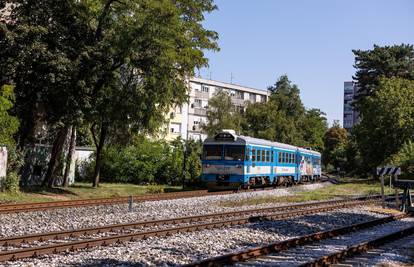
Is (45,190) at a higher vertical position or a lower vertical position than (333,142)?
lower

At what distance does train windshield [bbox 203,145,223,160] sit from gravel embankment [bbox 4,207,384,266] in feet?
39.5

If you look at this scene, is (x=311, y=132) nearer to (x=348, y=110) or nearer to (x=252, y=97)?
(x=252, y=97)

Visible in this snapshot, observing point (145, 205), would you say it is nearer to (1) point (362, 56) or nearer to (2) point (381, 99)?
(2) point (381, 99)

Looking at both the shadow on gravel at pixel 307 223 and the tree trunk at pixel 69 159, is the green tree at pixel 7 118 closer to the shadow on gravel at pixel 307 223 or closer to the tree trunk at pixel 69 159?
the tree trunk at pixel 69 159

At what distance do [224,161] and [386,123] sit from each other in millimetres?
31542

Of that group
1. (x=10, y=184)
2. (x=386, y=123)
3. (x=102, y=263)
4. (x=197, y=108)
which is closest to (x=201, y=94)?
(x=197, y=108)

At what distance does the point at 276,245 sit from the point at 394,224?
8115mm

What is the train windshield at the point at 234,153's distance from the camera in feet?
95.9

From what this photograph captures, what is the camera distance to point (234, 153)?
29391mm

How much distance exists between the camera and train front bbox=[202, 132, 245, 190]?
29.2 meters

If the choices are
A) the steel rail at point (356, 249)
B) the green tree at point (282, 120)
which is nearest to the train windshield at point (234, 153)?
the steel rail at point (356, 249)

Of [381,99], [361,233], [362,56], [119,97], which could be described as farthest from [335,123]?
[361,233]

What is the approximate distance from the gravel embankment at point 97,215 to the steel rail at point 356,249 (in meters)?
6.72

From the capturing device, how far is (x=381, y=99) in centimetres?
5688
